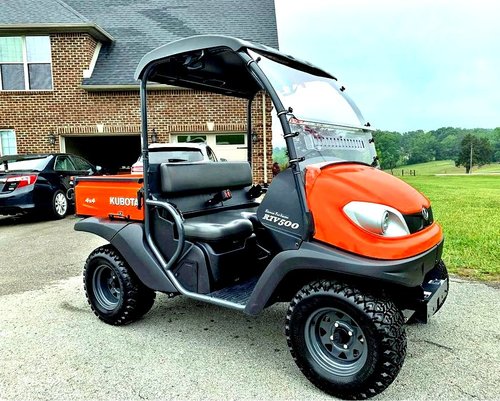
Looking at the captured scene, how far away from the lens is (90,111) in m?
12.4

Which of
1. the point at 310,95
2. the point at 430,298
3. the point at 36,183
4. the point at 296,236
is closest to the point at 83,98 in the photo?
the point at 36,183

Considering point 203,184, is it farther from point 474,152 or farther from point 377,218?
point 474,152

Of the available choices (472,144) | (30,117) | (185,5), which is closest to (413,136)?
(472,144)

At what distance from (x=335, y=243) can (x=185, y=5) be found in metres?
15.3

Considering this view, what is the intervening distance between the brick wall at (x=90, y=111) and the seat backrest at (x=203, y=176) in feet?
26.8

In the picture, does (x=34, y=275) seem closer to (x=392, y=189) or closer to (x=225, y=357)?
(x=225, y=357)

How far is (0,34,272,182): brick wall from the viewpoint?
12.2 meters

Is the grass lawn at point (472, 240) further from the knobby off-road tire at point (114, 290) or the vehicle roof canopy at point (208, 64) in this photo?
the knobby off-road tire at point (114, 290)

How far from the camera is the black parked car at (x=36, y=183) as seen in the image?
815 centimetres

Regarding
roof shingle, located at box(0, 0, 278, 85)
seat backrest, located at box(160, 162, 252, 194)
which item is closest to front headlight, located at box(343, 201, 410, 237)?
seat backrest, located at box(160, 162, 252, 194)

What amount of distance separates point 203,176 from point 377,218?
1704 mm

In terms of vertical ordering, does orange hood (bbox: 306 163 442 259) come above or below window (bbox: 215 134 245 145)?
below

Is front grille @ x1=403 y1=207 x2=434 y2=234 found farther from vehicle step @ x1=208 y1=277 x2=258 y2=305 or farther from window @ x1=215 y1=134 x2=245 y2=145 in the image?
window @ x1=215 y1=134 x2=245 y2=145

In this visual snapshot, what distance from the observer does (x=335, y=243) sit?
233cm
